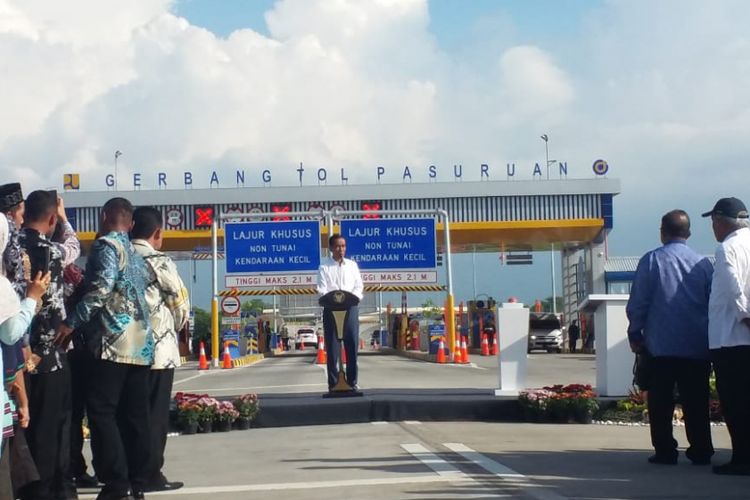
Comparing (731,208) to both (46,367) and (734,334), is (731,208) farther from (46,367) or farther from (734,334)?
(46,367)

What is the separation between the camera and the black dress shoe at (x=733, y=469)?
274 inches

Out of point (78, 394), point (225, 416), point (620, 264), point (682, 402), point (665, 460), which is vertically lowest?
point (665, 460)

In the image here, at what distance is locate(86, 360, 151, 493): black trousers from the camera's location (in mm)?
6344

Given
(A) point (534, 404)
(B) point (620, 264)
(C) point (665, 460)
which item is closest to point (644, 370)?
(C) point (665, 460)

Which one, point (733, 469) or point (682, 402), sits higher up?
point (682, 402)

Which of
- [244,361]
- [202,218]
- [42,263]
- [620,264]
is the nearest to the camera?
[42,263]

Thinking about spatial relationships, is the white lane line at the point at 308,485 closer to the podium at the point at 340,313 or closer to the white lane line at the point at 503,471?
the white lane line at the point at 503,471

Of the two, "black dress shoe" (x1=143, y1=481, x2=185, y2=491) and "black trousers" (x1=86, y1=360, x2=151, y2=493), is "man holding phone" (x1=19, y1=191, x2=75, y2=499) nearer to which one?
"black trousers" (x1=86, y1=360, x2=151, y2=493)

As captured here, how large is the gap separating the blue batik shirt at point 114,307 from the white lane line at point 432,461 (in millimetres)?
1923

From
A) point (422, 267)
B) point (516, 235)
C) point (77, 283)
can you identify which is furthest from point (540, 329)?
point (77, 283)

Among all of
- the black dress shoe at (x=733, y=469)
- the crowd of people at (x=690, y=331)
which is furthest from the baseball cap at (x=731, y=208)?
the black dress shoe at (x=733, y=469)

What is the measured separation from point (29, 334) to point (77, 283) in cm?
66

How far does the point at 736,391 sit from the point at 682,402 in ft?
2.27

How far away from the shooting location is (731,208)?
24.2ft
